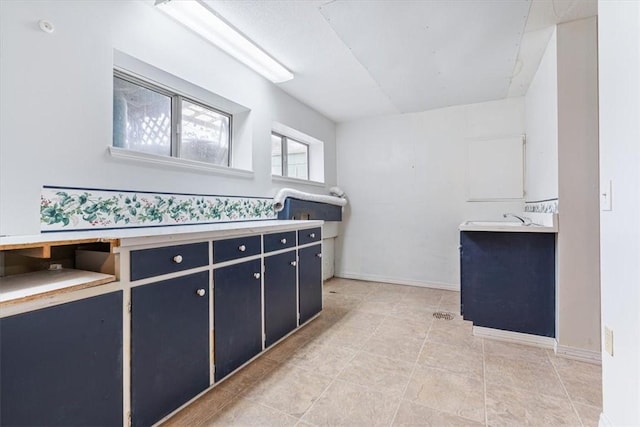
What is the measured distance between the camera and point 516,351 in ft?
7.20

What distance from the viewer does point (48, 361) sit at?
1016 mm

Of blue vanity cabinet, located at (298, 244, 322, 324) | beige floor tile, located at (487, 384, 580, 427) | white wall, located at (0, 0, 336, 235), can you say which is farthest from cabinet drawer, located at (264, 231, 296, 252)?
beige floor tile, located at (487, 384, 580, 427)

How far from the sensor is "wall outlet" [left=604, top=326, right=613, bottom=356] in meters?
1.27

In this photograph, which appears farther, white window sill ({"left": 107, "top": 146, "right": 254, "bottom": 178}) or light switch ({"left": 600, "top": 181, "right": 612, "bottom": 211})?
white window sill ({"left": 107, "top": 146, "right": 254, "bottom": 178})

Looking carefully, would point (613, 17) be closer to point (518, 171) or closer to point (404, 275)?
point (518, 171)

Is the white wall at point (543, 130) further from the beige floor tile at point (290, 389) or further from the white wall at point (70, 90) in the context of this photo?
the white wall at point (70, 90)

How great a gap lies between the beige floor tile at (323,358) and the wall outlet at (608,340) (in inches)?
54.4

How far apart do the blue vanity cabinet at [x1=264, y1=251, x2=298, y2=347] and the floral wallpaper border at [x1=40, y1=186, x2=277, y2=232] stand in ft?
2.06

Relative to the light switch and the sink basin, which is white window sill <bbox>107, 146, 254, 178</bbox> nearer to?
the sink basin

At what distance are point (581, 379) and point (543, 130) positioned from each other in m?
1.98

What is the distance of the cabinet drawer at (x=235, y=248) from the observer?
1713 millimetres

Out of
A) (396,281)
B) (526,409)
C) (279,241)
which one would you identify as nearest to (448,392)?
(526,409)

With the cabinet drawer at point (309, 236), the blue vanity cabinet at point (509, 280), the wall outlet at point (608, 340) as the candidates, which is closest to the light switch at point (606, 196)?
the wall outlet at point (608, 340)

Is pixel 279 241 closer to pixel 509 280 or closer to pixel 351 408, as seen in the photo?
pixel 351 408
